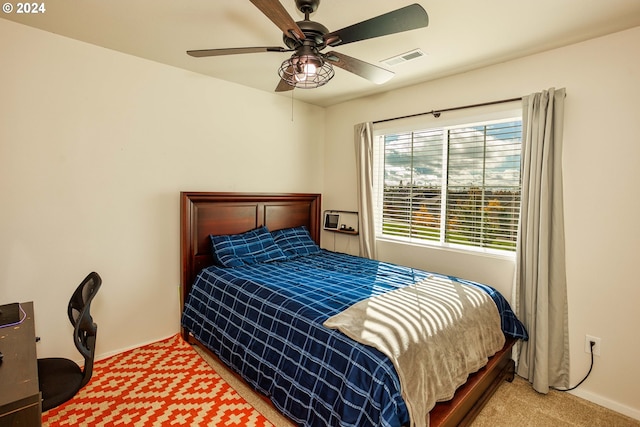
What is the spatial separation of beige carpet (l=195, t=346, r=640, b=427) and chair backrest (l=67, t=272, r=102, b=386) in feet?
3.27

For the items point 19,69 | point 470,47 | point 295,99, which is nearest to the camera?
point 19,69

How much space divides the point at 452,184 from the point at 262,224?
1993 millimetres

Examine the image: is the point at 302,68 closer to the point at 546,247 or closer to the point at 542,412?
→ the point at 546,247

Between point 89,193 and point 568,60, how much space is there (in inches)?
147

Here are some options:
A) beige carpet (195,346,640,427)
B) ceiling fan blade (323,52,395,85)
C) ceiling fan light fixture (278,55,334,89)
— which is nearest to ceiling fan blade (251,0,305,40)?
ceiling fan light fixture (278,55,334,89)

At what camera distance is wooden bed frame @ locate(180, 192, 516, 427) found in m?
1.87

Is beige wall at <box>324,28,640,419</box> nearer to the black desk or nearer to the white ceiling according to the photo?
the white ceiling

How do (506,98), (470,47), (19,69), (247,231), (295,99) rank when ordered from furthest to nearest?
(295,99), (247,231), (506,98), (470,47), (19,69)

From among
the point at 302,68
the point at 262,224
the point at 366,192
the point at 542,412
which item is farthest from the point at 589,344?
the point at 262,224

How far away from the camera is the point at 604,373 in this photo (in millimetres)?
2230

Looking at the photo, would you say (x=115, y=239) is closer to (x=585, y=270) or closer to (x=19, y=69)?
(x=19, y=69)

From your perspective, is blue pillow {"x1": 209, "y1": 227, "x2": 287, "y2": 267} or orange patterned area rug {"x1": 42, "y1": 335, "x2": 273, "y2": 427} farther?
blue pillow {"x1": 209, "y1": 227, "x2": 287, "y2": 267}

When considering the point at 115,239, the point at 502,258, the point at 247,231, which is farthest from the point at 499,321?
the point at 115,239

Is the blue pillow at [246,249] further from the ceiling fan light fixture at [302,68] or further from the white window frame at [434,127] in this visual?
the ceiling fan light fixture at [302,68]
